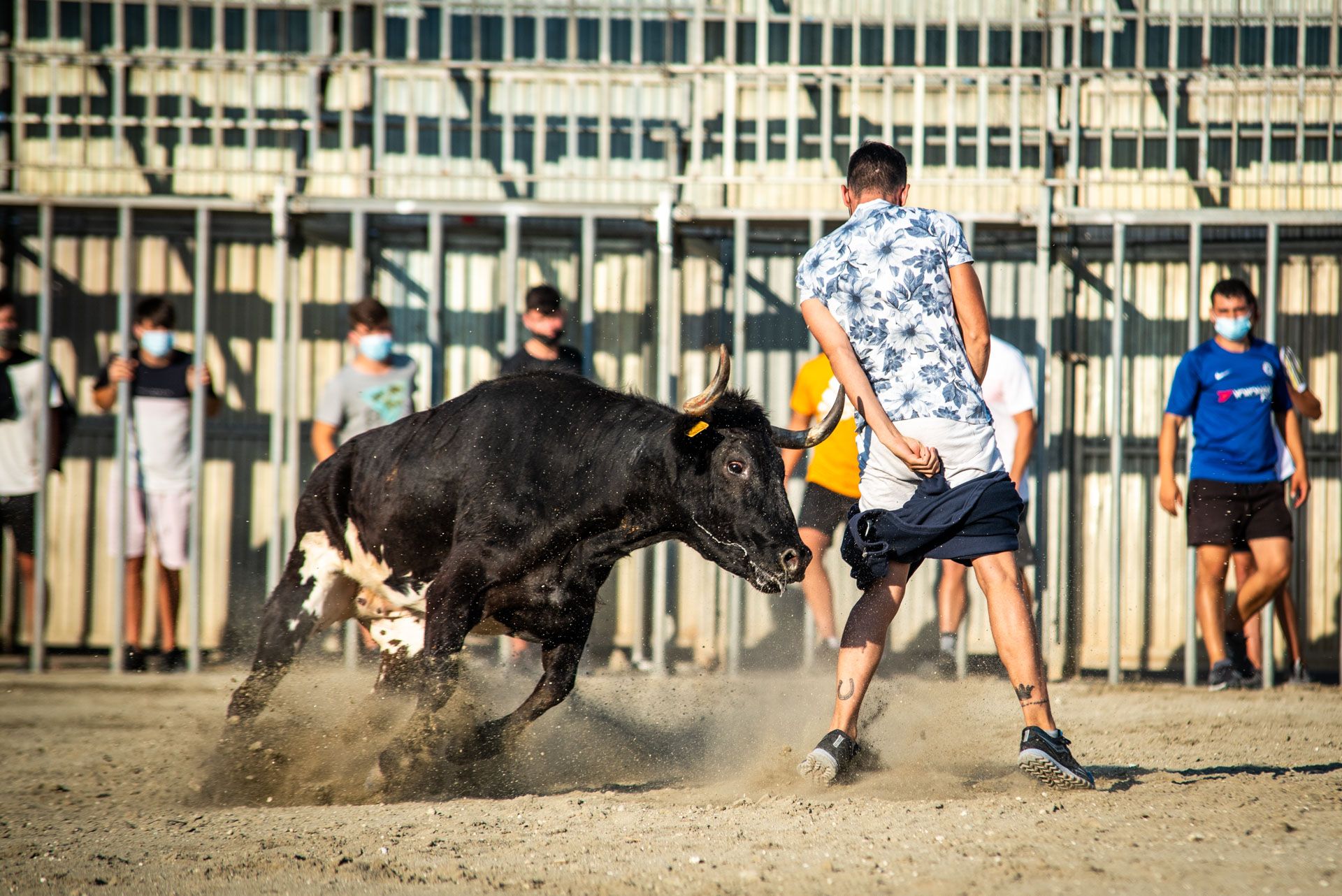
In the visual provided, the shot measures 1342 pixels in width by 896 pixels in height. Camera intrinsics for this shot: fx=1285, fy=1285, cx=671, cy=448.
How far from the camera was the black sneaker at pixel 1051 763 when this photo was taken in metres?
3.87

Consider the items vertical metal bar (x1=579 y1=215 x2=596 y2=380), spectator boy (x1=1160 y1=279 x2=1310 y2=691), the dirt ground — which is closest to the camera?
the dirt ground

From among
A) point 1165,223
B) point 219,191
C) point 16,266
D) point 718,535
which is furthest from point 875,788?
point 16,266

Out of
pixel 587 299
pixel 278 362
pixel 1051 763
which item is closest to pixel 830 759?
pixel 1051 763

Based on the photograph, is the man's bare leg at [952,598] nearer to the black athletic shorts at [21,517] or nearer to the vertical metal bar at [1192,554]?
the vertical metal bar at [1192,554]

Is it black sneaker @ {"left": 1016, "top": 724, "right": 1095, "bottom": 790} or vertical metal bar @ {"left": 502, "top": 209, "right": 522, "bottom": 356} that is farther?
vertical metal bar @ {"left": 502, "top": 209, "right": 522, "bottom": 356}

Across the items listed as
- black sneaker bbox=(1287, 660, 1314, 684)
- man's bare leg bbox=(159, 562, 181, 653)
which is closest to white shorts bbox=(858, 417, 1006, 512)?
black sneaker bbox=(1287, 660, 1314, 684)

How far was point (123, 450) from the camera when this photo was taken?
288 inches

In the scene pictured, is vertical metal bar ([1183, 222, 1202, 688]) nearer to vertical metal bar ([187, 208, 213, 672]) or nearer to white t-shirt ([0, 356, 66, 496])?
vertical metal bar ([187, 208, 213, 672])

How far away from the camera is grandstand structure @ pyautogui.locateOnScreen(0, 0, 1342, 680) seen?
25.4 ft

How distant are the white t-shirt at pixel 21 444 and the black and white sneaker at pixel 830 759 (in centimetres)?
523

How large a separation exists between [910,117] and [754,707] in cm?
424

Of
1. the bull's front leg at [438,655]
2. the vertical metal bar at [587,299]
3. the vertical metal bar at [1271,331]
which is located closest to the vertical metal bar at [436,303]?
the vertical metal bar at [587,299]

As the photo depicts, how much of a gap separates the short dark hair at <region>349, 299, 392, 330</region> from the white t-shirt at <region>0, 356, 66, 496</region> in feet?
6.15

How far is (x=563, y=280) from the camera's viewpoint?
27.1 feet
